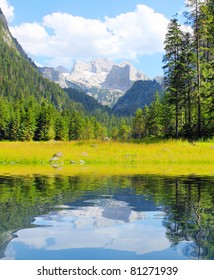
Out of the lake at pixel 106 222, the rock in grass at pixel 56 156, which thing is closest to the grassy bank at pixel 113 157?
the rock in grass at pixel 56 156

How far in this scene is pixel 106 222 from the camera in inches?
365

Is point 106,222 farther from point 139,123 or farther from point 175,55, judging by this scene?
point 139,123

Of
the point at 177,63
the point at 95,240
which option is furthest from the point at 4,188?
the point at 177,63

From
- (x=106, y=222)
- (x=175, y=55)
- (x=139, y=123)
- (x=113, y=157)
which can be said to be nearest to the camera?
(x=106, y=222)

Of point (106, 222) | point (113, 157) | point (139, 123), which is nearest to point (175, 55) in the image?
point (113, 157)

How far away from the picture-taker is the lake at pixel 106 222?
22.1 feet

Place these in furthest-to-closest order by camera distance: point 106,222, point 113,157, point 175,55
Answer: point 175,55
point 113,157
point 106,222

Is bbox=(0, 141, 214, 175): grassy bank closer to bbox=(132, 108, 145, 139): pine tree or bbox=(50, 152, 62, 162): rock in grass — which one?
bbox=(50, 152, 62, 162): rock in grass

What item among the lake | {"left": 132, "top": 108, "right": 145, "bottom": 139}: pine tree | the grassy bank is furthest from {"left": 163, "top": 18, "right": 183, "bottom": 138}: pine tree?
{"left": 132, "top": 108, "right": 145, "bottom": 139}: pine tree

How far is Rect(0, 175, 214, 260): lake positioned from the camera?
22.1 ft
